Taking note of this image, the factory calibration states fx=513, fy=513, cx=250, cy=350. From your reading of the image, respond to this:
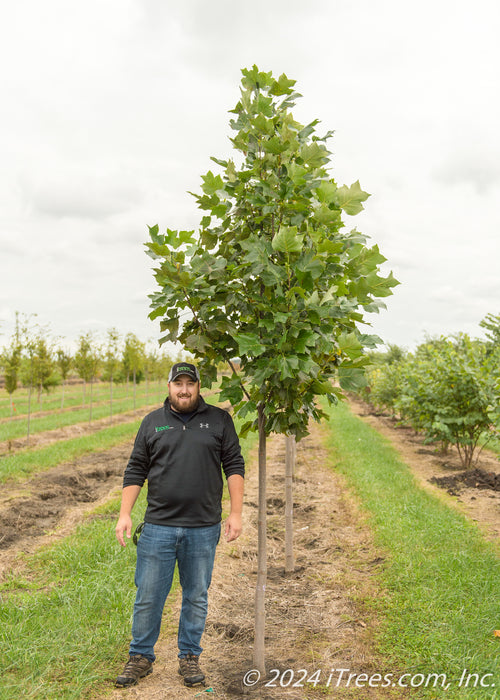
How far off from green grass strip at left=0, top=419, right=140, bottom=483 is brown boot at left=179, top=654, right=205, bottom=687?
25.2 ft

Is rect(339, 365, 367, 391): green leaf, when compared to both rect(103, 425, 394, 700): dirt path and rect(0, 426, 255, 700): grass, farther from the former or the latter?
rect(0, 426, 255, 700): grass

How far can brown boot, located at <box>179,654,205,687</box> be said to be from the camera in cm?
351

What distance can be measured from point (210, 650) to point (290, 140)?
390cm

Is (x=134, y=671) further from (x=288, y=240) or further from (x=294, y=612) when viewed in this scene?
(x=288, y=240)

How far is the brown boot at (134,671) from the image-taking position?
3.46 m

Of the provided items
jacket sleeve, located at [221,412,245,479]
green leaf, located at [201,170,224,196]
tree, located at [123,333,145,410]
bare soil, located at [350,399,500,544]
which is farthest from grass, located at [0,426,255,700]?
tree, located at [123,333,145,410]

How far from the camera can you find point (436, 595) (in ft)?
15.1

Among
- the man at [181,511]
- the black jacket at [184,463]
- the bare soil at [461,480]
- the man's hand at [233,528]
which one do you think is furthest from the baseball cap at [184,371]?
the bare soil at [461,480]

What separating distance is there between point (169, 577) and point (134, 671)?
2.11ft

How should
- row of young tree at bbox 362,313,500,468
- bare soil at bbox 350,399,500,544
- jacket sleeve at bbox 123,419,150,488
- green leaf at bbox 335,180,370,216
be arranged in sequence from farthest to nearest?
row of young tree at bbox 362,313,500,468, bare soil at bbox 350,399,500,544, jacket sleeve at bbox 123,419,150,488, green leaf at bbox 335,180,370,216

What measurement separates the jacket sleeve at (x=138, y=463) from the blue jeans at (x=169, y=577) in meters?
0.32

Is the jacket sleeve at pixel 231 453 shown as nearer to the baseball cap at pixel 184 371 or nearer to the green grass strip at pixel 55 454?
the baseball cap at pixel 184 371

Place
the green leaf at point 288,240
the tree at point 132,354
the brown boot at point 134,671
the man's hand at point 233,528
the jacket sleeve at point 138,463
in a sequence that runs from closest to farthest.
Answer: the green leaf at point 288,240 < the brown boot at point 134,671 < the man's hand at point 233,528 < the jacket sleeve at point 138,463 < the tree at point 132,354

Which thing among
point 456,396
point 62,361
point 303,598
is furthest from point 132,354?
point 303,598
